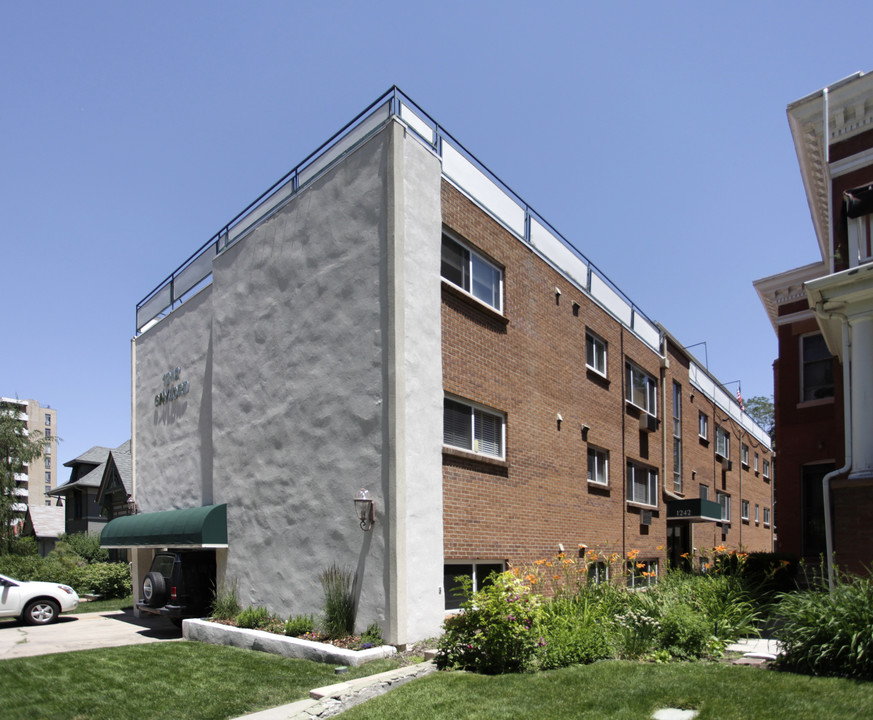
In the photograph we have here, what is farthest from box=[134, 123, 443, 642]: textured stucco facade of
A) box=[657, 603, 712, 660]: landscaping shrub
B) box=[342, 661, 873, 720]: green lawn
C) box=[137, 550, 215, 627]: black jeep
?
box=[657, 603, 712, 660]: landscaping shrub

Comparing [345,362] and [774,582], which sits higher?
[345,362]

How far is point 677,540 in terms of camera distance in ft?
85.7

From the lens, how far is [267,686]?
365 inches

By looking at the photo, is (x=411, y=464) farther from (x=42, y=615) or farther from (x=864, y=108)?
(x=42, y=615)

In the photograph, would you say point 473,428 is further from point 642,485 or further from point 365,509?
point 642,485

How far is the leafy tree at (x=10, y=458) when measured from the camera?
105ft

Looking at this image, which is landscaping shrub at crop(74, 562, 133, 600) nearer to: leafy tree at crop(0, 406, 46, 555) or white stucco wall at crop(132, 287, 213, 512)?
white stucco wall at crop(132, 287, 213, 512)

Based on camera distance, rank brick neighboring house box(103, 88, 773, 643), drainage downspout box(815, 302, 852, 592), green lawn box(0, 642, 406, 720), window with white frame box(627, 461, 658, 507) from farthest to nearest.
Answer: window with white frame box(627, 461, 658, 507)
brick neighboring house box(103, 88, 773, 643)
drainage downspout box(815, 302, 852, 592)
green lawn box(0, 642, 406, 720)

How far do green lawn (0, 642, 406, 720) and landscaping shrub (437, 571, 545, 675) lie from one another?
→ 1142mm

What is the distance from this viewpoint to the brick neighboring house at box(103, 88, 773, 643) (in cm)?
1150

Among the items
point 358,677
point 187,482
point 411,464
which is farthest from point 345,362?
point 187,482

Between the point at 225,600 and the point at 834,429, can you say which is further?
the point at 834,429

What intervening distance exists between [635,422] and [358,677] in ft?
48.0

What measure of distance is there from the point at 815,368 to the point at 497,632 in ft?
48.8
